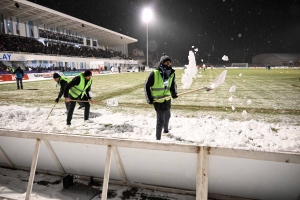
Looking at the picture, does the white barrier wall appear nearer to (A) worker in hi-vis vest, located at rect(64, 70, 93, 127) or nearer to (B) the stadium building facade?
(A) worker in hi-vis vest, located at rect(64, 70, 93, 127)

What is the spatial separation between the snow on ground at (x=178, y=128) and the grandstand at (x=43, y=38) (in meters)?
23.3

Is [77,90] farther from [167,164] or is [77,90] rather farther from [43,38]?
[43,38]

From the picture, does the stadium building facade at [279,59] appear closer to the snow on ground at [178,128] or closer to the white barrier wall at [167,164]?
the snow on ground at [178,128]

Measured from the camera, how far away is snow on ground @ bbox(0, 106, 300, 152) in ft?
13.5

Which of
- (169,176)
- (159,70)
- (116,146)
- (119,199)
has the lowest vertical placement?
(119,199)

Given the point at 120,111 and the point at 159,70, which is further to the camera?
the point at 120,111

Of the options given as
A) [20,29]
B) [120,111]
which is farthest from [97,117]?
[20,29]

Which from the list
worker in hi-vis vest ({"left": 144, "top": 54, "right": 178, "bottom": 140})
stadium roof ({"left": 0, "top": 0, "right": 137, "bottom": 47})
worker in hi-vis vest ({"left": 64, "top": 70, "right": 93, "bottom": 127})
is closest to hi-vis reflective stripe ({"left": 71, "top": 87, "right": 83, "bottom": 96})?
worker in hi-vis vest ({"left": 64, "top": 70, "right": 93, "bottom": 127})

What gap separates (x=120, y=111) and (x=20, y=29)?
33519mm

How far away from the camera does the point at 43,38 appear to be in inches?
1427

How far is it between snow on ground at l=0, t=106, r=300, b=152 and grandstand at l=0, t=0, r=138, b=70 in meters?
23.3

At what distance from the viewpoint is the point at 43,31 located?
36.3 m

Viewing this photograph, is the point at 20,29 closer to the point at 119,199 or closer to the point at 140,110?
the point at 140,110

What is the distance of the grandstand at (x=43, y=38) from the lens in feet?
90.7
